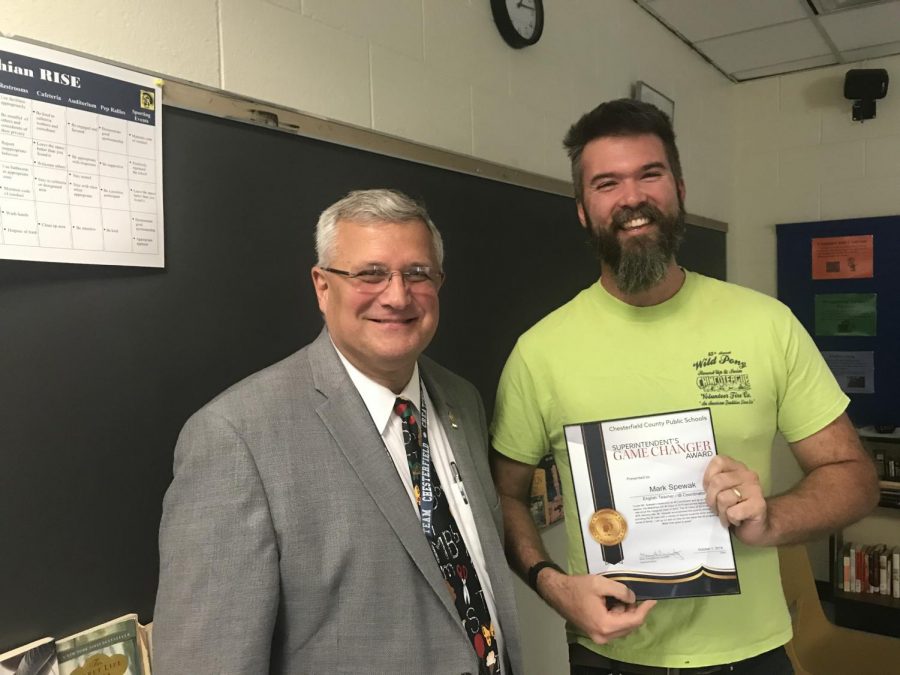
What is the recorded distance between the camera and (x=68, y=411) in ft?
3.63

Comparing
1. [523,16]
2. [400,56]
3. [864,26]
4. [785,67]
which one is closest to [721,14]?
[864,26]

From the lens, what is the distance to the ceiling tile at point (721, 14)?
3.15 metres

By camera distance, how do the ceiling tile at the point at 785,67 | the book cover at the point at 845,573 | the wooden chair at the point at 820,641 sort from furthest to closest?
1. the ceiling tile at the point at 785,67
2. the book cover at the point at 845,573
3. the wooden chair at the point at 820,641

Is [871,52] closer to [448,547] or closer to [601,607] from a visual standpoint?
[601,607]

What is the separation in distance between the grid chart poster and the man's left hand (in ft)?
3.67

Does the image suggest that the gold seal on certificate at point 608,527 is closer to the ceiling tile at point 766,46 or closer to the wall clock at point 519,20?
the wall clock at point 519,20

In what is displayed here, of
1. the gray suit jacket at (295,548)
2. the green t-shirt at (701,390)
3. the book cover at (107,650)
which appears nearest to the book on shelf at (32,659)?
the book cover at (107,650)

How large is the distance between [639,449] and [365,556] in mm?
556

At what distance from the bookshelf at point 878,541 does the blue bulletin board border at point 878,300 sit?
17 centimetres

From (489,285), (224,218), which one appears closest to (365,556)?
(224,218)

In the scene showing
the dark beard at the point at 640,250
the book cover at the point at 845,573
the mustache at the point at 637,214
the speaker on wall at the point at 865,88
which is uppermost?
the speaker on wall at the point at 865,88

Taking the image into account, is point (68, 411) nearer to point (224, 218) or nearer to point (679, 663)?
point (224, 218)

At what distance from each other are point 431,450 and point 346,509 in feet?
0.94

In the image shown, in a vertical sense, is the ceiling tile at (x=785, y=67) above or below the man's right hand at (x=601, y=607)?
above
